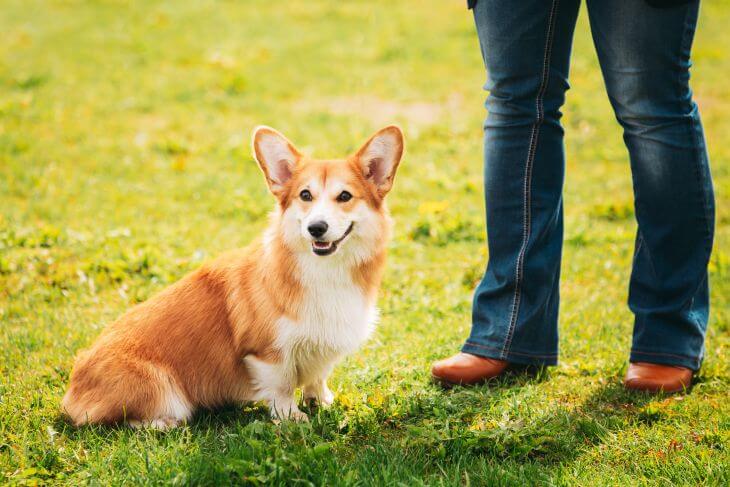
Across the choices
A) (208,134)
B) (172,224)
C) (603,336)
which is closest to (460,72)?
(208,134)

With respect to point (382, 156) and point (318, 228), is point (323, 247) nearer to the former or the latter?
point (318, 228)

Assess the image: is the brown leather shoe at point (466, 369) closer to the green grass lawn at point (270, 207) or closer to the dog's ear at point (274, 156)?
the green grass lawn at point (270, 207)

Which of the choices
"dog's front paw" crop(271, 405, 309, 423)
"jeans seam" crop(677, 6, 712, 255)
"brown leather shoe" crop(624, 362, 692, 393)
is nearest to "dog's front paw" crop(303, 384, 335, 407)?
"dog's front paw" crop(271, 405, 309, 423)

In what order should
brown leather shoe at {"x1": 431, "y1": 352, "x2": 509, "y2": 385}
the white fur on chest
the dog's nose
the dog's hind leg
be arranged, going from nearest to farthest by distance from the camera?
the dog's nose, the white fur on chest, the dog's hind leg, brown leather shoe at {"x1": 431, "y1": 352, "x2": 509, "y2": 385}

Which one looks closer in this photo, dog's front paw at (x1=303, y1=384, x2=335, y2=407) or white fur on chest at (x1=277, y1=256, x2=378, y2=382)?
white fur on chest at (x1=277, y1=256, x2=378, y2=382)

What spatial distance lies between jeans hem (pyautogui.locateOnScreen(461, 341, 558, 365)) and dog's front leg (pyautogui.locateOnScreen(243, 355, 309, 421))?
796mm

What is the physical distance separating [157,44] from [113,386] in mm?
7958

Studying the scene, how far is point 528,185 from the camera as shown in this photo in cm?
305

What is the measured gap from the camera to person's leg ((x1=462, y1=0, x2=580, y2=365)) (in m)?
2.89

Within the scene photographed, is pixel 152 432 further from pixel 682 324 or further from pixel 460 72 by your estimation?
pixel 460 72

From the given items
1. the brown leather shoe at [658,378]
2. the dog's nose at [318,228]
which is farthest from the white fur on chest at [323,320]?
the brown leather shoe at [658,378]

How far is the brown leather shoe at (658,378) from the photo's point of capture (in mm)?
2990

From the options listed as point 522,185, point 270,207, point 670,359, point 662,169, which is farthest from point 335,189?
point 270,207

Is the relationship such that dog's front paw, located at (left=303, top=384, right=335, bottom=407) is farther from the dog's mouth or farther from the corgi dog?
the dog's mouth
